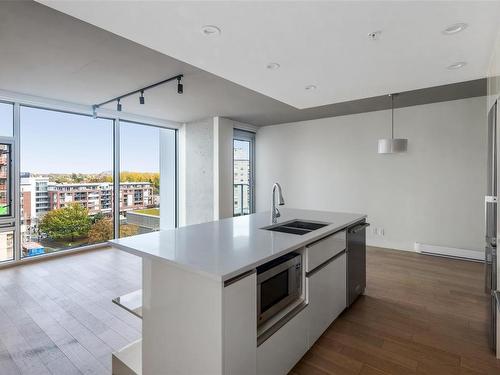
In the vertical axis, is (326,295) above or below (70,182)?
below

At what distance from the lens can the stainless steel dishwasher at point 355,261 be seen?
2.77 meters

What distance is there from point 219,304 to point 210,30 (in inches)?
68.7

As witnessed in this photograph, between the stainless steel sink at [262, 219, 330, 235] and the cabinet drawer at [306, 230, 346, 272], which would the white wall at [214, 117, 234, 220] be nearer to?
the stainless steel sink at [262, 219, 330, 235]

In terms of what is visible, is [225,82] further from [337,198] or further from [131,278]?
[337,198]

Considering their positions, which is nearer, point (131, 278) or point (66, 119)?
point (131, 278)

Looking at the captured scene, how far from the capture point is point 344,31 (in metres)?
1.89

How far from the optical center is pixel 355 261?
2.90 meters

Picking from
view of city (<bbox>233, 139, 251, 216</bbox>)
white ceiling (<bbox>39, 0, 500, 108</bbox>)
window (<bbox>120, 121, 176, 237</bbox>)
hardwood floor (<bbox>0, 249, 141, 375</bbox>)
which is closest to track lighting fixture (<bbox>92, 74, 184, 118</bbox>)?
window (<bbox>120, 121, 176, 237</bbox>)

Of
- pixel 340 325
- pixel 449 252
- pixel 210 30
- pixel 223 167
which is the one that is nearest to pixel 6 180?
pixel 223 167

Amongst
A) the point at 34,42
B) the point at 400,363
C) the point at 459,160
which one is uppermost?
the point at 34,42

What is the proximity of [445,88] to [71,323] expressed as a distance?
5.44 meters

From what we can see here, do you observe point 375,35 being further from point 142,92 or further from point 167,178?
point 167,178

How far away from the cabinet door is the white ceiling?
1.76m

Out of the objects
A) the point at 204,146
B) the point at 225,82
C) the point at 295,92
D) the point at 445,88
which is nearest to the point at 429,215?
the point at 445,88
